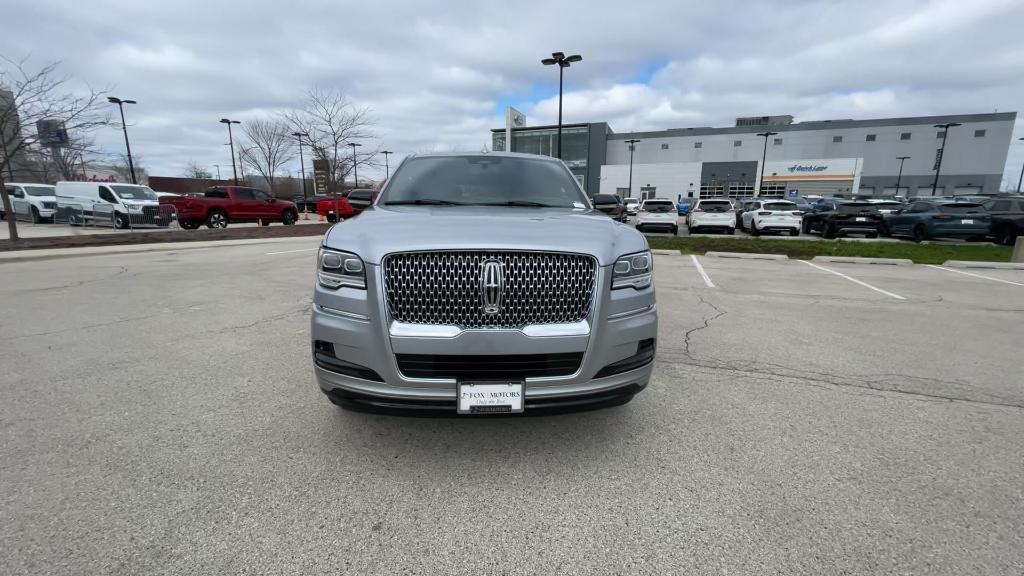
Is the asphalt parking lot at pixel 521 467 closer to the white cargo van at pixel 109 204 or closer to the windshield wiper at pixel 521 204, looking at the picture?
the windshield wiper at pixel 521 204

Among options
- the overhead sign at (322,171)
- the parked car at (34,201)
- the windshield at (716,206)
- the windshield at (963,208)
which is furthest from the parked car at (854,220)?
the parked car at (34,201)

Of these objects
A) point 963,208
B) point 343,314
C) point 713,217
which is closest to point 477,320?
point 343,314

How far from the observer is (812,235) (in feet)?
62.1

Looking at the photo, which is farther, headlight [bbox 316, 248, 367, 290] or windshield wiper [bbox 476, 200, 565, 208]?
windshield wiper [bbox 476, 200, 565, 208]

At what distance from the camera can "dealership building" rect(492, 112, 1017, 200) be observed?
57406 millimetres

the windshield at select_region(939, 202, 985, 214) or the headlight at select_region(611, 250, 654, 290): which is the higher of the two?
the windshield at select_region(939, 202, 985, 214)

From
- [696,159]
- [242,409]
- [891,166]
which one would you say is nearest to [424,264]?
[242,409]

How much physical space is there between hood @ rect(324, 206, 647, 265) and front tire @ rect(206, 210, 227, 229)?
820 inches

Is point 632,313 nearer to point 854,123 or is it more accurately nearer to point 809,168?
point 809,168

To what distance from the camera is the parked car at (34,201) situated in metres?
21.4

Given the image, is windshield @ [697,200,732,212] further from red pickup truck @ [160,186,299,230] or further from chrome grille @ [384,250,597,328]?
red pickup truck @ [160,186,299,230]

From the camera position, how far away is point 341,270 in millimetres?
2332

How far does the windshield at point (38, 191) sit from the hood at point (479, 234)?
29.7m

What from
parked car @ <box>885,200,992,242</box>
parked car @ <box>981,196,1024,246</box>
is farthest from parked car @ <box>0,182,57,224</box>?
parked car @ <box>981,196,1024,246</box>
